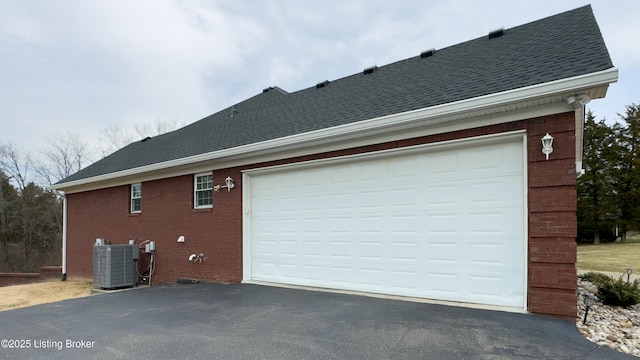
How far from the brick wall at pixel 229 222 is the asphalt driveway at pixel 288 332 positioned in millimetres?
699

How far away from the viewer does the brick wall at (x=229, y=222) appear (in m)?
4.54

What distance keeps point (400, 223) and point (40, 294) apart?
986cm

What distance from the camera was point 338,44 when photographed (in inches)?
517

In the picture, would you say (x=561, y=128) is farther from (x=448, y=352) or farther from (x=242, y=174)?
(x=242, y=174)

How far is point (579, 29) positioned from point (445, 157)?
10.6ft

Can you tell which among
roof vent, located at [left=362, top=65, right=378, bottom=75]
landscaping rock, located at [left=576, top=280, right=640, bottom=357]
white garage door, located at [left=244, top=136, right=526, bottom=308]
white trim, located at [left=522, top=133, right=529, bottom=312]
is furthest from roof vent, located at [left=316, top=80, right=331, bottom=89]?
landscaping rock, located at [left=576, top=280, right=640, bottom=357]

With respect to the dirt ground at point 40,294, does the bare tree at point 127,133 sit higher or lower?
higher

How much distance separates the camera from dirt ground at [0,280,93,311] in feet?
28.0

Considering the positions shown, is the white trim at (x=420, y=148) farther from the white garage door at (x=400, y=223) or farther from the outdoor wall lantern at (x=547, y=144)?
the outdoor wall lantern at (x=547, y=144)

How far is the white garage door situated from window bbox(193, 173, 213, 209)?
1.38m

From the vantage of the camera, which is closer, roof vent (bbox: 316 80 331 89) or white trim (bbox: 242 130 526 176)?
white trim (bbox: 242 130 526 176)

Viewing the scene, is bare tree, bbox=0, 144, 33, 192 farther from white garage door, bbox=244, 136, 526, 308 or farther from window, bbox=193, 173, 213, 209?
white garage door, bbox=244, 136, 526, 308

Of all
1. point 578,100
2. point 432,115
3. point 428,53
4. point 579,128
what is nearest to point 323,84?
point 428,53

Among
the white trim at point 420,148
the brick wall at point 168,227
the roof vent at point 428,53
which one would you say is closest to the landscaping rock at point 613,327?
the white trim at point 420,148
